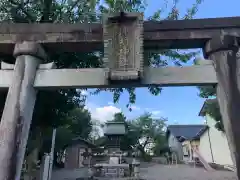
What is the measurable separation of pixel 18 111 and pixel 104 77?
5.47 ft

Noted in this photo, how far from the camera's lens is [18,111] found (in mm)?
4008

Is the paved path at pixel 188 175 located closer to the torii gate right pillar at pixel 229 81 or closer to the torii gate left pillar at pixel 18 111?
the torii gate right pillar at pixel 229 81

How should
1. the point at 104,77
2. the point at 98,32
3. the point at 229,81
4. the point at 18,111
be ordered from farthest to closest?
1. the point at 98,32
2. the point at 104,77
3. the point at 229,81
4. the point at 18,111

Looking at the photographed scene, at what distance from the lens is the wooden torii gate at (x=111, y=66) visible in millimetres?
3943

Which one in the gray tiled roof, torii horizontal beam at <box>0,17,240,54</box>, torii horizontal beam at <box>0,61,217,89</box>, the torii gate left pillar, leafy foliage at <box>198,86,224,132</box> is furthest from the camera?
the gray tiled roof

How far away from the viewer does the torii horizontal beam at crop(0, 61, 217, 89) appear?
437cm

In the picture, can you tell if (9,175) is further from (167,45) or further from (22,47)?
(167,45)

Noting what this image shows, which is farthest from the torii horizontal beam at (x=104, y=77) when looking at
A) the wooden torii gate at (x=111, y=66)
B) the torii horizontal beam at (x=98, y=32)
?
the torii horizontal beam at (x=98, y=32)

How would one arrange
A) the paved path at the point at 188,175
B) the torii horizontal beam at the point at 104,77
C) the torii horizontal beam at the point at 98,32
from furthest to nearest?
the paved path at the point at 188,175 < the torii horizontal beam at the point at 98,32 < the torii horizontal beam at the point at 104,77

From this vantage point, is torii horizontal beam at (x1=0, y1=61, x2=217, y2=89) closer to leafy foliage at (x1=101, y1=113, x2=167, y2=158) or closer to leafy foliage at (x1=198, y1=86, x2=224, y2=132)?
leafy foliage at (x1=198, y1=86, x2=224, y2=132)

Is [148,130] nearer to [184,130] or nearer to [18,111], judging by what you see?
[184,130]

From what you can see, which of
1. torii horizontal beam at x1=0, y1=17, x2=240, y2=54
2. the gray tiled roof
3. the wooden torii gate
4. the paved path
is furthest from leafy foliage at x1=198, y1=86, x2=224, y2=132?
the gray tiled roof

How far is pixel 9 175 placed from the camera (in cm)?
362

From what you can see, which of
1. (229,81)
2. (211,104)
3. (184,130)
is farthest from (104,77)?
(184,130)
